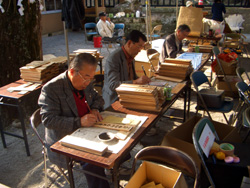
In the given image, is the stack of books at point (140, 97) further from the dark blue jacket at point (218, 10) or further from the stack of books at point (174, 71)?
the dark blue jacket at point (218, 10)

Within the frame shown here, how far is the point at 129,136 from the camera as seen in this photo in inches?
81.4

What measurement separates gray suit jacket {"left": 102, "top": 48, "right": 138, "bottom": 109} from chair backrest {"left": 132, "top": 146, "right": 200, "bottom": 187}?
1.23m

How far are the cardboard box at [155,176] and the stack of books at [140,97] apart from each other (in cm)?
70

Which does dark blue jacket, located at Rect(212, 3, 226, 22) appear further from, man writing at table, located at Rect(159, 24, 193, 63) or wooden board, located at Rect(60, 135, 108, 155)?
wooden board, located at Rect(60, 135, 108, 155)

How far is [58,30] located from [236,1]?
990cm

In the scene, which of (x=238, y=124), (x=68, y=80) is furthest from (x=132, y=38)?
(x=238, y=124)

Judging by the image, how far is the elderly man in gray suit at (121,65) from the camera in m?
3.15

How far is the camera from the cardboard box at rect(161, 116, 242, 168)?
8.68ft

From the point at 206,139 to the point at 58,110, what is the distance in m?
1.37

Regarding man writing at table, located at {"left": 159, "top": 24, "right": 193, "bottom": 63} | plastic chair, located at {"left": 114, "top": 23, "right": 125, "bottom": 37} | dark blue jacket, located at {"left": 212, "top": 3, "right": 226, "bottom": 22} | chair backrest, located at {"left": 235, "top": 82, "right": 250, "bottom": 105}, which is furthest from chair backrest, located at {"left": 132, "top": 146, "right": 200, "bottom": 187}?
plastic chair, located at {"left": 114, "top": 23, "right": 125, "bottom": 37}

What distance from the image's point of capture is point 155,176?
1999mm

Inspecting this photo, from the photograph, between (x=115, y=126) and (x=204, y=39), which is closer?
(x=115, y=126)

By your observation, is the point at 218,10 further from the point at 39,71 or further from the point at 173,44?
the point at 39,71

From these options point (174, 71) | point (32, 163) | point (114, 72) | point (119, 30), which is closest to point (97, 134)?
point (114, 72)
